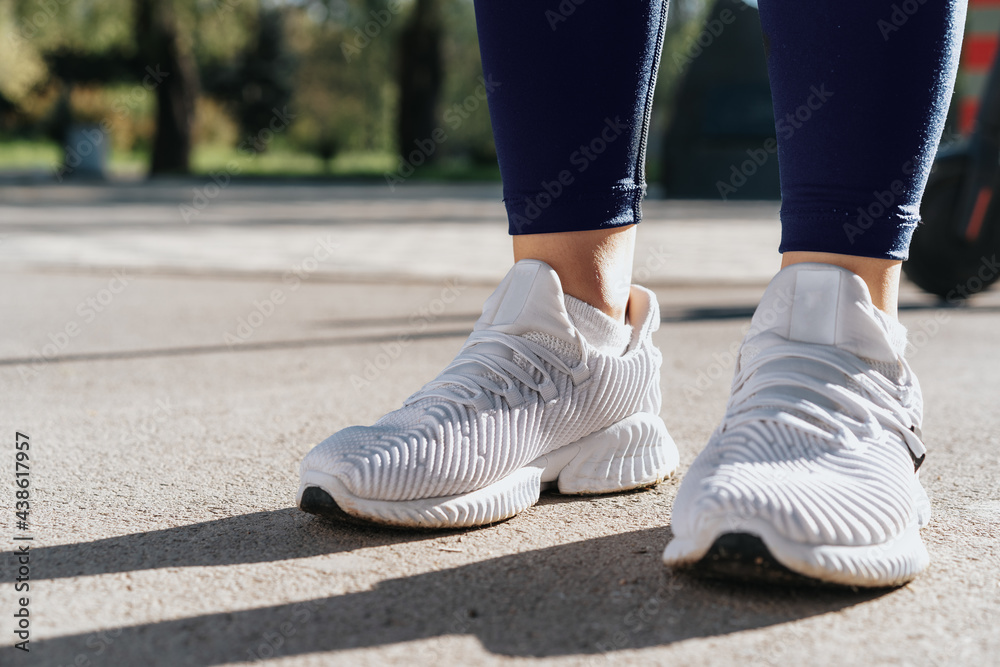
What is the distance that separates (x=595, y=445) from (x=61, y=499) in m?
0.79

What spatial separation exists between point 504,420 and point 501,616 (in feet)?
1.19

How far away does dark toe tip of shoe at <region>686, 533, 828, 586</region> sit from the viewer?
105 cm

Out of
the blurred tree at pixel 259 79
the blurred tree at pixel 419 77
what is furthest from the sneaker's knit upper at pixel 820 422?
the blurred tree at pixel 259 79

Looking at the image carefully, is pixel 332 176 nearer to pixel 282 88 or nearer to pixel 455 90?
pixel 455 90

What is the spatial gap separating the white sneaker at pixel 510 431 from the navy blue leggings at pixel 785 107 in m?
0.16

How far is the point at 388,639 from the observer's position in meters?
0.98

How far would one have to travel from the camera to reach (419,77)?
19.3 metres

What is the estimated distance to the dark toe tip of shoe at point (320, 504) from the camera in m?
1.26

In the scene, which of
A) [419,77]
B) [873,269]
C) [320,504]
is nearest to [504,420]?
[320,504]
